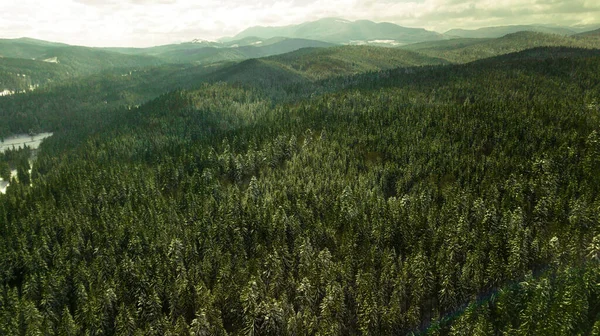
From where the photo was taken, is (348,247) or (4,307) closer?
(4,307)

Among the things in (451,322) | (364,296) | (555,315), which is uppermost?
(555,315)

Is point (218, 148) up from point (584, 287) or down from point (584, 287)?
up


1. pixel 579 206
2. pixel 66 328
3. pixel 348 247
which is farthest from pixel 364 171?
pixel 66 328

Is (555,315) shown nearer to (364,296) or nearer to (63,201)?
(364,296)

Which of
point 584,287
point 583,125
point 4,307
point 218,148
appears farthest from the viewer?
point 218,148

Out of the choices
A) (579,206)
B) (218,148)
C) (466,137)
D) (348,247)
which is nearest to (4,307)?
(348,247)

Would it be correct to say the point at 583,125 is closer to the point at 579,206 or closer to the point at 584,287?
the point at 579,206

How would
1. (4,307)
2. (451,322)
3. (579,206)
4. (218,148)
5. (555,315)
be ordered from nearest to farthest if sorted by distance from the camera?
1. (555,315)
2. (451,322)
3. (4,307)
4. (579,206)
5. (218,148)
